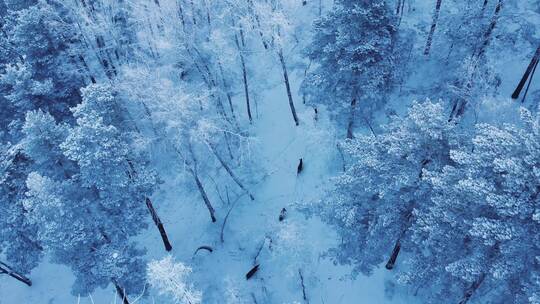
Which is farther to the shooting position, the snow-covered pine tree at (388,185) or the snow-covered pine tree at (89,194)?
the snow-covered pine tree at (89,194)

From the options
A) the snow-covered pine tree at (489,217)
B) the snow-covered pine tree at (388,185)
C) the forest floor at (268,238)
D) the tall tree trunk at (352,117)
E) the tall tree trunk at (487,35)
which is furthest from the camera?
the forest floor at (268,238)

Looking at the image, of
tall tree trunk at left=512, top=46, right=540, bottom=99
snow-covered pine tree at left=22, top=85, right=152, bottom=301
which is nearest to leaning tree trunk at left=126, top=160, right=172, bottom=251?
snow-covered pine tree at left=22, top=85, right=152, bottom=301

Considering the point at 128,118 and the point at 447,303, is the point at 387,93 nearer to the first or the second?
the point at 447,303

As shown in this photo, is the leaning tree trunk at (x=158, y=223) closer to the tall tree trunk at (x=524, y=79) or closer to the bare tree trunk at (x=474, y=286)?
the bare tree trunk at (x=474, y=286)

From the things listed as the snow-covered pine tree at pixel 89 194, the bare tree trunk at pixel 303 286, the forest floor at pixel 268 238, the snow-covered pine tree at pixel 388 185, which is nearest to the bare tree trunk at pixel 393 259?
the forest floor at pixel 268 238

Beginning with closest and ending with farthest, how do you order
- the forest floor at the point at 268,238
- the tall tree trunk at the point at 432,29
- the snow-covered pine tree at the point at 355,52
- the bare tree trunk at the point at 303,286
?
the snow-covered pine tree at the point at 355,52
the bare tree trunk at the point at 303,286
the forest floor at the point at 268,238
the tall tree trunk at the point at 432,29

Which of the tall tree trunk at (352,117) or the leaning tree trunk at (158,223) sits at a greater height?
the tall tree trunk at (352,117)

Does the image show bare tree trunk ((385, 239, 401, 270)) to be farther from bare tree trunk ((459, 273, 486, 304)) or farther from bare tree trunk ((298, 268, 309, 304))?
bare tree trunk ((298, 268, 309, 304))

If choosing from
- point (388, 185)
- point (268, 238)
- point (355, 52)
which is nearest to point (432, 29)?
point (355, 52)

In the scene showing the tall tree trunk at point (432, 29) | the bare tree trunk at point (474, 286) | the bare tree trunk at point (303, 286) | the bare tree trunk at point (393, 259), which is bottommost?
the bare tree trunk at point (303, 286)
